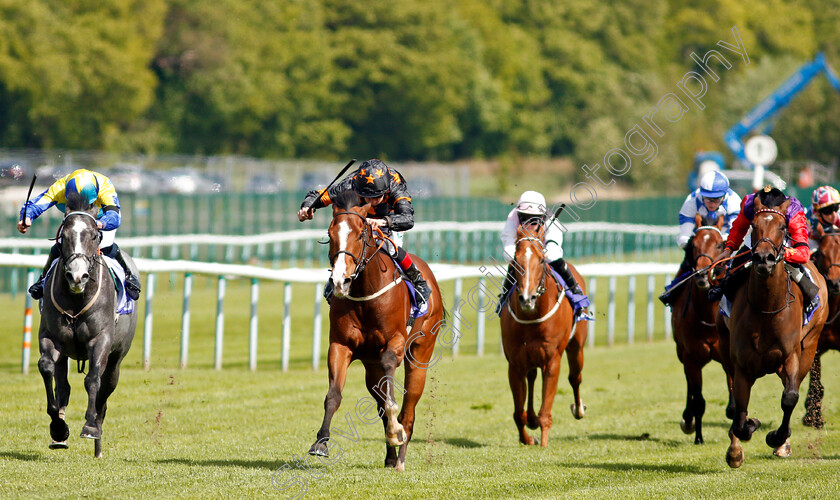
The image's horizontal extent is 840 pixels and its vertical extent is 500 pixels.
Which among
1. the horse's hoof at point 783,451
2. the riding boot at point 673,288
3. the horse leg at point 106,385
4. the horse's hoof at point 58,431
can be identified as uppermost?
the riding boot at point 673,288

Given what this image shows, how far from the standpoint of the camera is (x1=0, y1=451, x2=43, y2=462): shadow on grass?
681 cm

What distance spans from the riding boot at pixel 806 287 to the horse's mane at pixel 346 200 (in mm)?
2698

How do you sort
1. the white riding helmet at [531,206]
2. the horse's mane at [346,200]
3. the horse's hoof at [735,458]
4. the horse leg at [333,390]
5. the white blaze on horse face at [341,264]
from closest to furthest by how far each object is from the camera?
the white blaze on horse face at [341,264], the horse leg at [333,390], the horse's mane at [346,200], the horse's hoof at [735,458], the white riding helmet at [531,206]

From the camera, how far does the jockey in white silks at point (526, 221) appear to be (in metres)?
8.07

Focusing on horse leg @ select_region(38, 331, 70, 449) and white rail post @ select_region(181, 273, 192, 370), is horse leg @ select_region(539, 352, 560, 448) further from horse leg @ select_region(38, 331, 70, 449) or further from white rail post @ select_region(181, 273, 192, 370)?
white rail post @ select_region(181, 273, 192, 370)

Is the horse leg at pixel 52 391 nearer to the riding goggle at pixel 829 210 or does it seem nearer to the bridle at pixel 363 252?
the bridle at pixel 363 252

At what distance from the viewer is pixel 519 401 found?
8.27 m

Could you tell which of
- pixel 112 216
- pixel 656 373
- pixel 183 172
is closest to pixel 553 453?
pixel 112 216

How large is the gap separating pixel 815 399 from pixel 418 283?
3.62m

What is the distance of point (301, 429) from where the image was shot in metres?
8.49

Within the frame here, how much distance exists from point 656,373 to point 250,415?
207 inches

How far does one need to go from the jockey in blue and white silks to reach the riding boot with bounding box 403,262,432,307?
2263 mm

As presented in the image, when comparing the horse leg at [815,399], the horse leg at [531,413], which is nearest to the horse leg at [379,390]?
the horse leg at [531,413]

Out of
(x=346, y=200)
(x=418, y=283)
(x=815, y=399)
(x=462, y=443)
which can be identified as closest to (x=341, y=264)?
(x=346, y=200)
